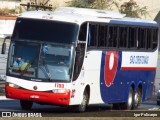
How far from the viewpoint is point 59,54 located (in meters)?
24.7

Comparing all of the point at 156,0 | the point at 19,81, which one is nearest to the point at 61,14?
the point at 19,81

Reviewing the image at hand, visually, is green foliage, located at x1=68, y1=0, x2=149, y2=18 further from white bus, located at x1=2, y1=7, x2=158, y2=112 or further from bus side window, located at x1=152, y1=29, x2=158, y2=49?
white bus, located at x1=2, y1=7, x2=158, y2=112

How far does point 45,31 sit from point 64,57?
1090 millimetres

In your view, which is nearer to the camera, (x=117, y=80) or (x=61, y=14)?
(x=61, y=14)

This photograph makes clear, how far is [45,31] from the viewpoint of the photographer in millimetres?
25078

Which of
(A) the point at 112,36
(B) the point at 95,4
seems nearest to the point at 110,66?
(A) the point at 112,36

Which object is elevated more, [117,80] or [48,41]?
[48,41]

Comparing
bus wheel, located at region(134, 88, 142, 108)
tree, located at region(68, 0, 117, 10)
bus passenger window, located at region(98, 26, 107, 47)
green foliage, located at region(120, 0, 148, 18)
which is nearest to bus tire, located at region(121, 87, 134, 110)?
bus wheel, located at region(134, 88, 142, 108)

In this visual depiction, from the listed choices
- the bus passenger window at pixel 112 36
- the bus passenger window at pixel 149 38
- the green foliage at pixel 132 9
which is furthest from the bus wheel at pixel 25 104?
the green foliage at pixel 132 9

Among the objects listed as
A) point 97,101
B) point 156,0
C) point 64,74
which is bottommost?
point 156,0

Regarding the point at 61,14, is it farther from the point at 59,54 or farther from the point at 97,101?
the point at 97,101

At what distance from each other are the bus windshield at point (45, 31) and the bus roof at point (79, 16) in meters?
→ 0.19

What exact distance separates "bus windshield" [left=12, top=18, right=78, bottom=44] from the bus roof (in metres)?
0.19

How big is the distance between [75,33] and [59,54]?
849mm
